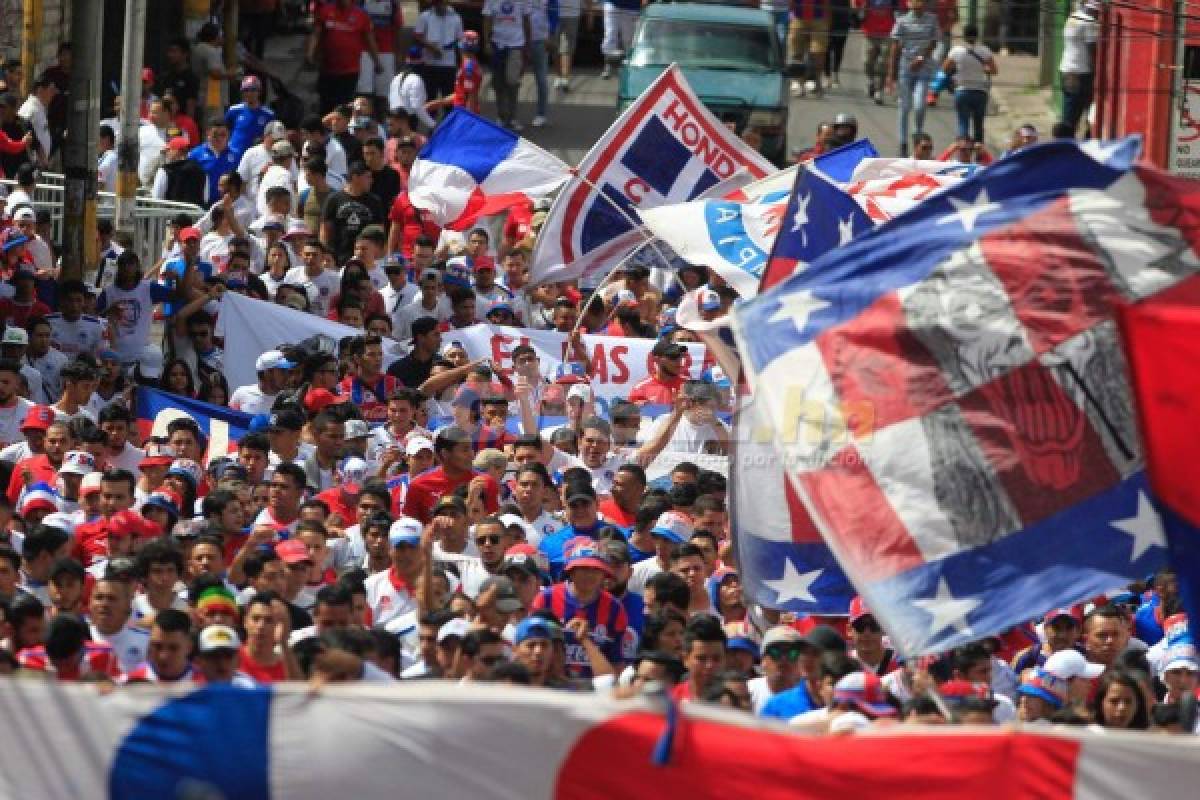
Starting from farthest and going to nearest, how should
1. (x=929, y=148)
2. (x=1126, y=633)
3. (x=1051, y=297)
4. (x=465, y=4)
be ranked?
1. (x=465, y=4)
2. (x=929, y=148)
3. (x=1126, y=633)
4. (x=1051, y=297)

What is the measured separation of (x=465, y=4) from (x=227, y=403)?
13.8 meters

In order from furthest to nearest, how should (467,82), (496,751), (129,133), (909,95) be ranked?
(909,95)
(467,82)
(129,133)
(496,751)

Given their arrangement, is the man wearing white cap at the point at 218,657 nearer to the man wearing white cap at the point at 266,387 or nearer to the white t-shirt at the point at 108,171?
the man wearing white cap at the point at 266,387

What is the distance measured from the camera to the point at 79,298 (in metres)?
17.7

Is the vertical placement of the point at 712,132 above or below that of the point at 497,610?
above

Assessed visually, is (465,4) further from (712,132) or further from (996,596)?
(996,596)

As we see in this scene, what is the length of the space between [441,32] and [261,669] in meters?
18.3

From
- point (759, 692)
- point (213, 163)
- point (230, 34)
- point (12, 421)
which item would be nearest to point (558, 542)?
point (759, 692)

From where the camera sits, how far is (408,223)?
69.3 ft

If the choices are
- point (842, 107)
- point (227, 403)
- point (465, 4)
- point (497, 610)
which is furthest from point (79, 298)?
point (842, 107)

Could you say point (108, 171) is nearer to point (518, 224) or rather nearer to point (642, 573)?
point (518, 224)

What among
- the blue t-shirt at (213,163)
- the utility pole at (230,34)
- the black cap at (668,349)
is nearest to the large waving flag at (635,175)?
the black cap at (668,349)

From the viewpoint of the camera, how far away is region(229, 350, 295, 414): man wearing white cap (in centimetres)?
1694

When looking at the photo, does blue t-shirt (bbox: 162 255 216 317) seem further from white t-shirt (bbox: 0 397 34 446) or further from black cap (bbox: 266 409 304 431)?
black cap (bbox: 266 409 304 431)
